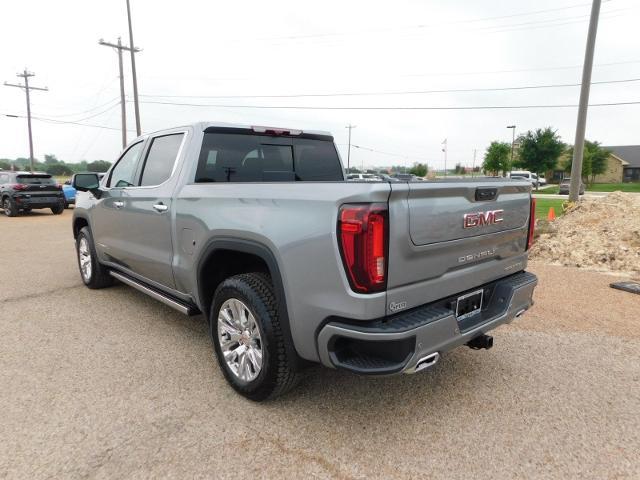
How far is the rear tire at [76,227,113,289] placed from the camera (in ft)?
17.7

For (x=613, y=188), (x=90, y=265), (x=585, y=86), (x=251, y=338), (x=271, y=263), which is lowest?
(x=90, y=265)

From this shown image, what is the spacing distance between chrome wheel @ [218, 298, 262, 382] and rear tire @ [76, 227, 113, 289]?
311 cm

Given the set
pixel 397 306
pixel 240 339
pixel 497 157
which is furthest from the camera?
pixel 497 157

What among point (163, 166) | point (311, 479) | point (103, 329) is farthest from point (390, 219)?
point (103, 329)

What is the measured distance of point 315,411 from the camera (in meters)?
2.80

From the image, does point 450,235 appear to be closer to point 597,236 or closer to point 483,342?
point 483,342

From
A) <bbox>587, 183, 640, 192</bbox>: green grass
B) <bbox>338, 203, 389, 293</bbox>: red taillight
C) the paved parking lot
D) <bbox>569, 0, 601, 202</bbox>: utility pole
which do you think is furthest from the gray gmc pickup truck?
<bbox>587, 183, 640, 192</bbox>: green grass

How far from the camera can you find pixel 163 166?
388 cm

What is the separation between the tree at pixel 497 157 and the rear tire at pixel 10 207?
56033 mm

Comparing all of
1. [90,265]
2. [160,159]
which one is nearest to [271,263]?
[160,159]

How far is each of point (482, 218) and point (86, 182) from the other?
4299 millimetres

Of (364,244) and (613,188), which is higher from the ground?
(364,244)

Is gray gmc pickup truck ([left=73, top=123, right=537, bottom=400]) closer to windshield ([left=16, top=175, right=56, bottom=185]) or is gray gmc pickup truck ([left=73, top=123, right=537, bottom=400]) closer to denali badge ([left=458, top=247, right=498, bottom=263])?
denali badge ([left=458, top=247, right=498, bottom=263])

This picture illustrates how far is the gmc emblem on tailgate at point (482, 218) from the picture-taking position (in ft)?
8.39
